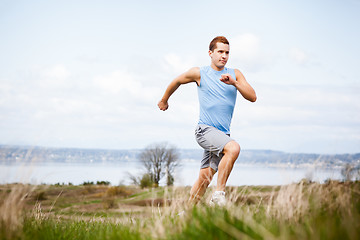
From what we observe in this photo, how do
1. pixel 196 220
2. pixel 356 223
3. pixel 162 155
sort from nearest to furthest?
pixel 356 223, pixel 196 220, pixel 162 155

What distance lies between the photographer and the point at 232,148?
16.1 feet

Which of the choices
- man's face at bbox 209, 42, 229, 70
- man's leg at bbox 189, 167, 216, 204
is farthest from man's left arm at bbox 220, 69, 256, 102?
man's leg at bbox 189, 167, 216, 204

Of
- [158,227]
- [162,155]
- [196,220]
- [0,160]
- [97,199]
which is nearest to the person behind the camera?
[196,220]

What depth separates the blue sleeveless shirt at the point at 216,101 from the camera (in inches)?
215

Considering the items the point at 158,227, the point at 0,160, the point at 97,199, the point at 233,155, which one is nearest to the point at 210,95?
the point at 233,155

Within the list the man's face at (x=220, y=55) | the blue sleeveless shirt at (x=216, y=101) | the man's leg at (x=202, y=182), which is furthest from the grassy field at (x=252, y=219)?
the man's face at (x=220, y=55)

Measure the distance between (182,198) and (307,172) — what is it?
155 centimetres

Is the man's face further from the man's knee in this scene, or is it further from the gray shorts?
the man's knee

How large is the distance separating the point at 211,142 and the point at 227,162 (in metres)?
0.40

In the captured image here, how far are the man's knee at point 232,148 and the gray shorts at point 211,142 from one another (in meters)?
0.07

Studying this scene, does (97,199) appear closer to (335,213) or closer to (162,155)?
(162,155)

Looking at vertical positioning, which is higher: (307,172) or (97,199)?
(307,172)

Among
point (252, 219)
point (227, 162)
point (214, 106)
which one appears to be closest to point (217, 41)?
point (214, 106)

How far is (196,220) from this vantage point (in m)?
3.38
